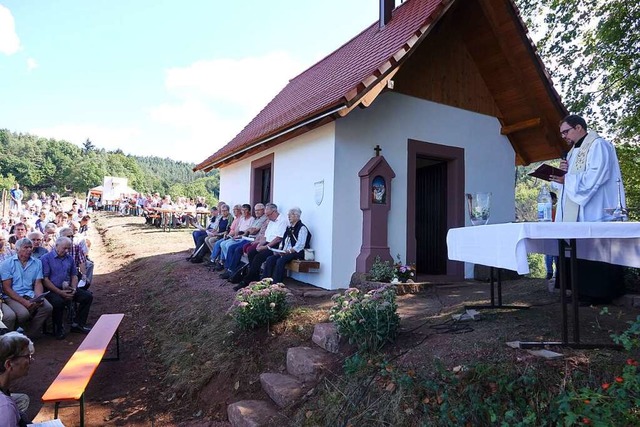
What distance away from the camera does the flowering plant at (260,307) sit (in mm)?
4926

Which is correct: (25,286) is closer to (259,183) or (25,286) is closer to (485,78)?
(259,183)

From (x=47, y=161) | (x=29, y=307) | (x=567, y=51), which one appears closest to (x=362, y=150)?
(x=29, y=307)

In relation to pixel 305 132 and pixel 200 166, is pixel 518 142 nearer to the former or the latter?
pixel 305 132

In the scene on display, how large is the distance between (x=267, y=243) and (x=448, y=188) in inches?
137

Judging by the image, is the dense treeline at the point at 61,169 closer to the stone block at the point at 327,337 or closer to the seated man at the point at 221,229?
the seated man at the point at 221,229

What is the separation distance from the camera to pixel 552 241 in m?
3.47

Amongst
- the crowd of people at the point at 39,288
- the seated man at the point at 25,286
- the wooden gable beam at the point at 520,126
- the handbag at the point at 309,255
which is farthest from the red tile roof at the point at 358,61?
the seated man at the point at 25,286

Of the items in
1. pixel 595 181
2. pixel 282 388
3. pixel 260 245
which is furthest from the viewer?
pixel 260 245

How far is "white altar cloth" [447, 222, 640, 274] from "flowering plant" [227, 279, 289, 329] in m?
2.43

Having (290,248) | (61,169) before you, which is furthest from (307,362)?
(61,169)

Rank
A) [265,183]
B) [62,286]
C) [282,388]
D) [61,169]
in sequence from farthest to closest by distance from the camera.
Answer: [61,169], [265,183], [62,286], [282,388]

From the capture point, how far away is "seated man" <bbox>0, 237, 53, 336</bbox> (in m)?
5.61

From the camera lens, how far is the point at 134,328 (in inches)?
275

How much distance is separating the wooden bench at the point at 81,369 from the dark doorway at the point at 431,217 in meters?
5.45
